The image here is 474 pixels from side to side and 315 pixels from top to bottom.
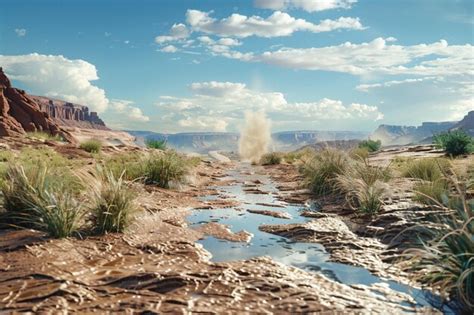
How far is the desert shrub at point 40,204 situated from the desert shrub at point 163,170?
16.1 feet

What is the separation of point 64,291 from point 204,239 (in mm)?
2744

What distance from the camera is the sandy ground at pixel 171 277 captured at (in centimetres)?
399

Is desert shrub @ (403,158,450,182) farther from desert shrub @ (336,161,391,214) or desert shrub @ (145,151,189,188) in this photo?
desert shrub @ (145,151,189,188)

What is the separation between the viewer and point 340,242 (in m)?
6.51

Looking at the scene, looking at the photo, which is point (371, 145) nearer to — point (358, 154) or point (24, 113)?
point (358, 154)

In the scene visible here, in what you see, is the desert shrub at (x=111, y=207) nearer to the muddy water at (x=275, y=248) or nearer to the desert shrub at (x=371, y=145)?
the muddy water at (x=275, y=248)

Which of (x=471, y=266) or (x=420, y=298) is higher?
(x=471, y=266)

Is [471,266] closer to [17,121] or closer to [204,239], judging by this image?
[204,239]

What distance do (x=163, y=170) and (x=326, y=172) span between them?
15.4 ft

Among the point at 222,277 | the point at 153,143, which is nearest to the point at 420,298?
the point at 222,277

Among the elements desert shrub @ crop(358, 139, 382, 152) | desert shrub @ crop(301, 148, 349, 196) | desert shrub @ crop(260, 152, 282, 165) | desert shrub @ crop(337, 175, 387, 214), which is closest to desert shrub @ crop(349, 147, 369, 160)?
desert shrub @ crop(301, 148, 349, 196)

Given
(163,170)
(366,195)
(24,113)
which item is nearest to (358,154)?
(163,170)

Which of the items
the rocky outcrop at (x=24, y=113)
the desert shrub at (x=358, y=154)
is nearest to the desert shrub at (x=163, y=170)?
the desert shrub at (x=358, y=154)

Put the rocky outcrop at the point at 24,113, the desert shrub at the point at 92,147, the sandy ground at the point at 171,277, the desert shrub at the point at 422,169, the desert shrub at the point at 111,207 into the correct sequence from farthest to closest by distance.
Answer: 1. the rocky outcrop at the point at 24,113
2. the desert shrub at the point at 92,147
3. the desert shrub at the point at 422,169
4. the desert shrub at the point at 111,207
5. the sandy ground at the point at 171,277
